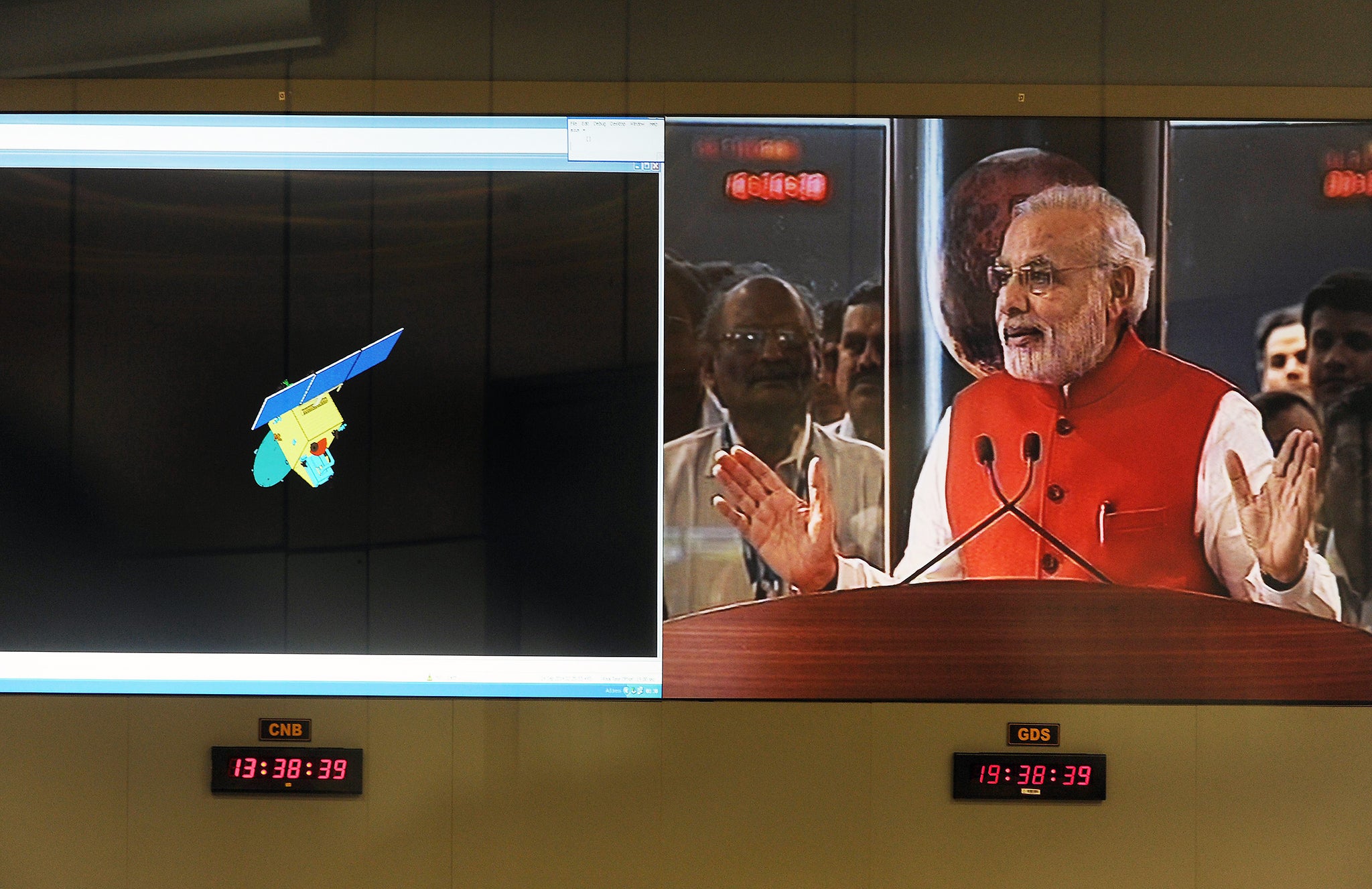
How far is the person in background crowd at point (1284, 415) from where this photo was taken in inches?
81.0

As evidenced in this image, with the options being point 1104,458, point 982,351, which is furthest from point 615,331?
point 1104,458

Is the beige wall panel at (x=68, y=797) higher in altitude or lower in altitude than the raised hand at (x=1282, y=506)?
lower

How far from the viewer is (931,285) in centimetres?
207

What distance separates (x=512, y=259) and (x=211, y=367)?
697mm

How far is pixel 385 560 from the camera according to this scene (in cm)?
209

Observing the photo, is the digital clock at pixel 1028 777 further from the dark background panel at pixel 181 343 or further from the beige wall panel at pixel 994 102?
the dark background panel at pixel 181 343

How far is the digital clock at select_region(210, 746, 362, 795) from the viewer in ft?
6.88

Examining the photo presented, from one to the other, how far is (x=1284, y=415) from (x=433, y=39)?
201cm

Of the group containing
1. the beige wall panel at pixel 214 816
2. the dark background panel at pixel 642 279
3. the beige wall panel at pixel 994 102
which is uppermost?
the beige wall panel at pixel 994 102

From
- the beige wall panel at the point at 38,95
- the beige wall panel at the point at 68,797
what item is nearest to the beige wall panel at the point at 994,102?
the beige wall panel at the point at 38,95

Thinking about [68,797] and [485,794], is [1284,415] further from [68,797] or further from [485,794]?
[68,797]

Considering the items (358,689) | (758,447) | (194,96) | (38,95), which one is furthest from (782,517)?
(38,95)

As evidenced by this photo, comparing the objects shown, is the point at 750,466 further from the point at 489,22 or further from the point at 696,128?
the point at 489,22

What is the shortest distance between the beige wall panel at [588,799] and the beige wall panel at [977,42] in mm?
1499
